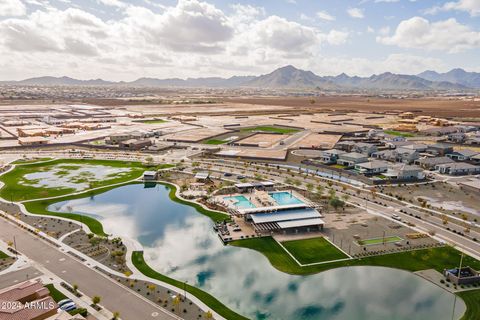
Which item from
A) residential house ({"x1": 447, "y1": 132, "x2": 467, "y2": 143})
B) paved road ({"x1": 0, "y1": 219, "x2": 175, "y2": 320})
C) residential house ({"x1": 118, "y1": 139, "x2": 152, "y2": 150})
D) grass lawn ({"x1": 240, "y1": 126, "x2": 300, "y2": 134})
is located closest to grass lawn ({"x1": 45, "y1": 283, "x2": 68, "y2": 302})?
paved road ({"x1": 0, "y1": 219, "x2": 175, "y2": 320})

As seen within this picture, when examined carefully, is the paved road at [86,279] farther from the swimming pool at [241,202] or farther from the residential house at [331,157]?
the residential house at [331,157]

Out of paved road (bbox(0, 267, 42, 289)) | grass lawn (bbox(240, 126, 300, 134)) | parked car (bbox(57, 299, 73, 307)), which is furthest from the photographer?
grass lawn (bbox(240, 126, 300, 134))

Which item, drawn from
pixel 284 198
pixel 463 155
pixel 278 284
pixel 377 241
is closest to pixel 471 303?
pixel 377 241

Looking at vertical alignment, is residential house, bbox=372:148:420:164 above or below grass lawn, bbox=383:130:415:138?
above

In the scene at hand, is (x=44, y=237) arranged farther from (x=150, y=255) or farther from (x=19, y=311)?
(x=19, y=311)

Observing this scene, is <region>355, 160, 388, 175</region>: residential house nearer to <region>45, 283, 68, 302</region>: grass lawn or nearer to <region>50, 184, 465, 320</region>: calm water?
<region>50, 184, 465, 320</region>: calm water

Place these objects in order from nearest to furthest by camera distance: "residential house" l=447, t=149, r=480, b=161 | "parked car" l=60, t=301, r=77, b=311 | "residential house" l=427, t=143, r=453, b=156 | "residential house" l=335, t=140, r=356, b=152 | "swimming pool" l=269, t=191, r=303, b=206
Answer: "parked car" l=60, t=301, r=77, b=311 → "swimming pool" l=269, t=191, r=303, b=206 → "residential house" l=447, t=149, r=480, b=161 → "residential house" l=427, t=143, r=453, b=156 → "residential house" l=335, t=140, r=356, b=152

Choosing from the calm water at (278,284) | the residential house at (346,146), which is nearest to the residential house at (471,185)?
the residential house at (346,146)
